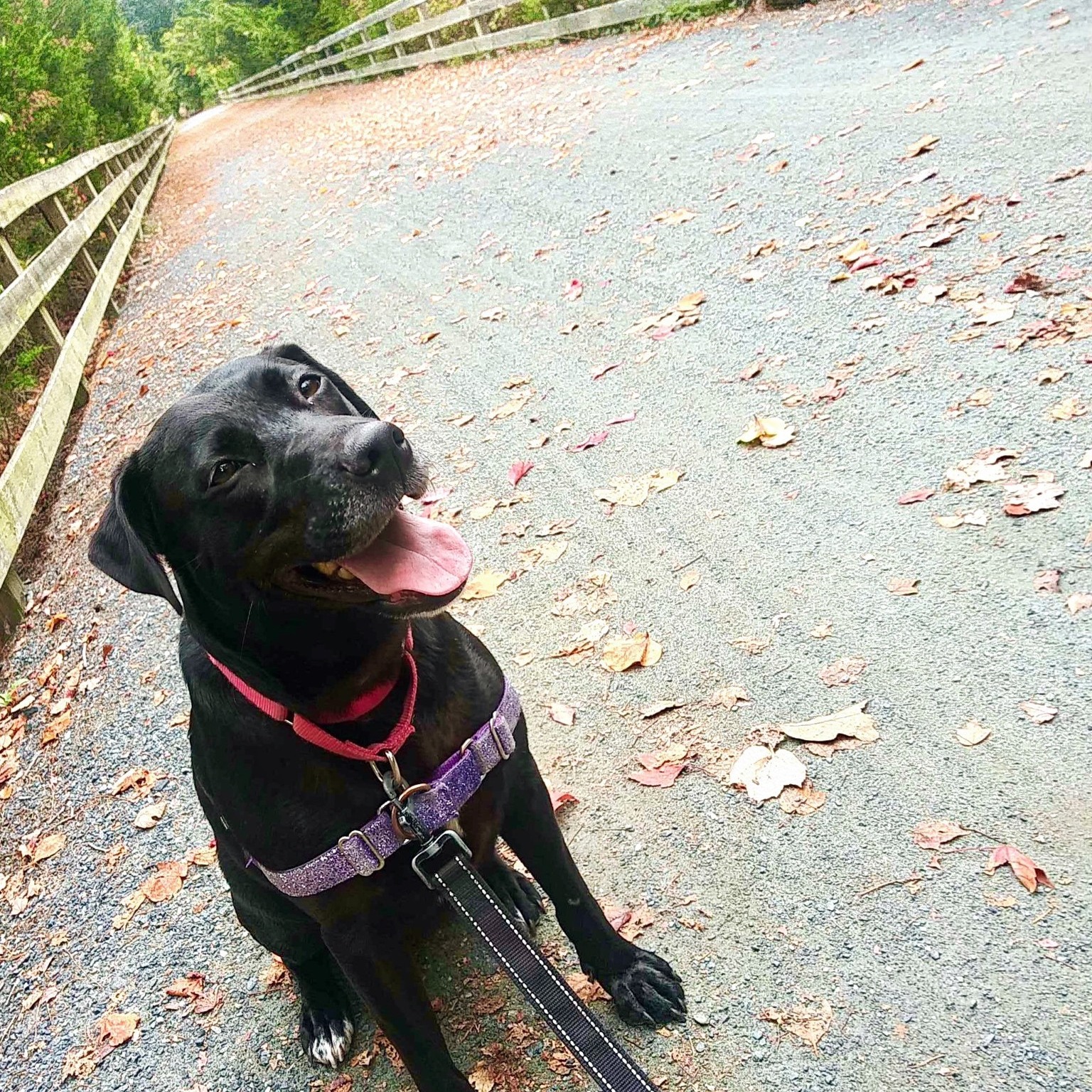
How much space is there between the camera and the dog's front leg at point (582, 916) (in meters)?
2.45

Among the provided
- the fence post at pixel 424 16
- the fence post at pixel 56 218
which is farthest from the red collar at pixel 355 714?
the fence post at pixel 424 16

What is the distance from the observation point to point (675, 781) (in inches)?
119

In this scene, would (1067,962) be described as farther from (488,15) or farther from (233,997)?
(488,15)

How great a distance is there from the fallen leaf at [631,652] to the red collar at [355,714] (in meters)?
1.31

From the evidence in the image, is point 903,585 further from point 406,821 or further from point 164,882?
point 164,882

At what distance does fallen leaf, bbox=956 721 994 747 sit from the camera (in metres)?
2.68

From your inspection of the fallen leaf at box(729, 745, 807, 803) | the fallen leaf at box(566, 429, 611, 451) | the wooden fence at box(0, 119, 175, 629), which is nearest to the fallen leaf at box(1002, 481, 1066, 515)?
the fallen leaf at box(729, 745, 807, 803)

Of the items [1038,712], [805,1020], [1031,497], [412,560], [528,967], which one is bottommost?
[805,1020]

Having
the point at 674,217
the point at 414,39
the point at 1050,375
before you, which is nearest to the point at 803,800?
the point at 1050,375

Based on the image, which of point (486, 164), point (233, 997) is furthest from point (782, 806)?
point (486, 164)

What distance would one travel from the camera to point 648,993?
246 cm

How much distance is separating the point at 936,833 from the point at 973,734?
35 cm

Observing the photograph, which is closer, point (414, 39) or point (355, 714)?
point (355, 714)

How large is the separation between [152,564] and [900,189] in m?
4.92
